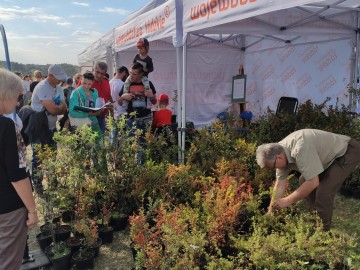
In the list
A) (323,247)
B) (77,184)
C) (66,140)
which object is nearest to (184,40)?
(66,140)

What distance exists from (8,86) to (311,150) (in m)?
2.20

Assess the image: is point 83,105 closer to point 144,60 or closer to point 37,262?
point 144,60

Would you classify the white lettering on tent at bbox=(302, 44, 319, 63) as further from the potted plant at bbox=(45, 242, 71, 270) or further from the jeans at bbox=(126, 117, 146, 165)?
the potted plant at bbox=(45, 242, 71, 270)

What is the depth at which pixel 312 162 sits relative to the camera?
2.56 meters

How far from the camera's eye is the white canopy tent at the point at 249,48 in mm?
3941

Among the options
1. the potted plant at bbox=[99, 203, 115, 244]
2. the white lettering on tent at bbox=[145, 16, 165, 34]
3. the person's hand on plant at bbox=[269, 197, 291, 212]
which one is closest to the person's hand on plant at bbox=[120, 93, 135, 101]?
the white lettering on tent at bbox=[145, 16, 165, 34]

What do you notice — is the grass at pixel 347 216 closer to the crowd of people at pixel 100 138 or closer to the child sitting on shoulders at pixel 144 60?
the crowd of people at pixel 100 138

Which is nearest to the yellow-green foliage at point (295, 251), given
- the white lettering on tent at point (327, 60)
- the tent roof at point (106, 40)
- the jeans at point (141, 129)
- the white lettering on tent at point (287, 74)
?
the jeans at point (141, 129)

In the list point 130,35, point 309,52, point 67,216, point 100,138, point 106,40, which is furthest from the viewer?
point 106,40

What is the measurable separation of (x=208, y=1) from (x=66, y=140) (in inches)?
83.5

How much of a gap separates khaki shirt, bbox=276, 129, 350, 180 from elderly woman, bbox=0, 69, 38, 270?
6.39 ft

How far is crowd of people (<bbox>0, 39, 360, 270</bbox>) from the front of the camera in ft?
6.24

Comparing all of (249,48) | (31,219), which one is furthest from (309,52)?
(31,219)

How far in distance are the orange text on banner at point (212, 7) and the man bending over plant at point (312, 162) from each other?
1356 millimetres
